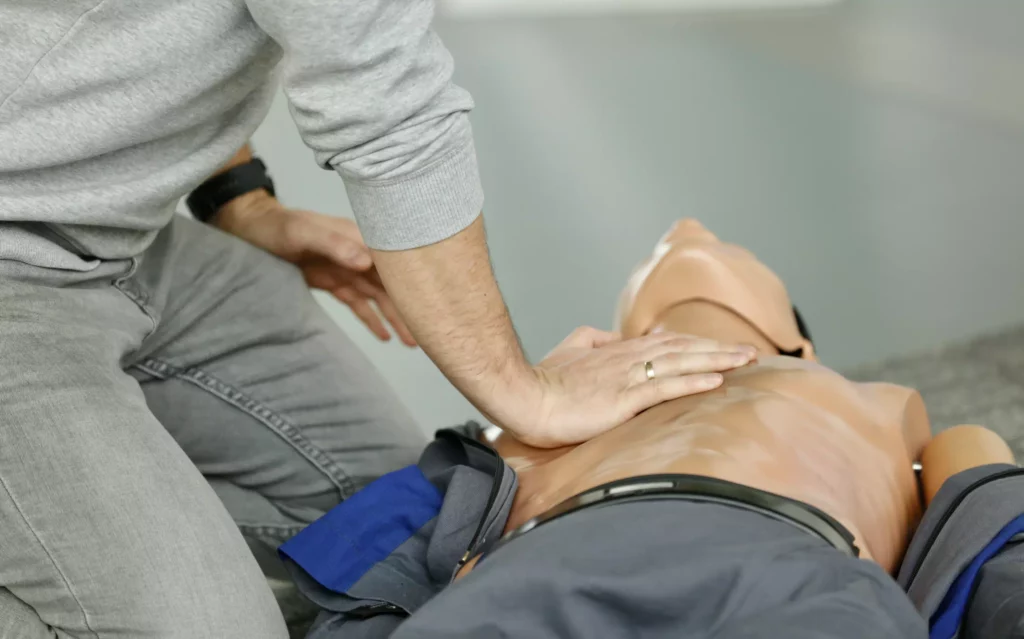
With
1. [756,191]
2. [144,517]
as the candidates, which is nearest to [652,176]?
[756,191]

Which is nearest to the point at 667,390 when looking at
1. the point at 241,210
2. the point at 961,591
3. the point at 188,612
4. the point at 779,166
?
the point at 961,591

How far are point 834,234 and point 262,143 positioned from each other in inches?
48.9

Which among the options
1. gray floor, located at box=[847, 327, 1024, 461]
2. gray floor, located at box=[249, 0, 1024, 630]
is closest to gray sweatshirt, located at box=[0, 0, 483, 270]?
gray floor, located at box=[847, 327, 1024, 461]

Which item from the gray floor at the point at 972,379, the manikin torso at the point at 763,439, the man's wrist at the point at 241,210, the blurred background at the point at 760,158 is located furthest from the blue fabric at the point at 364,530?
the blurred background at the point at 760,158

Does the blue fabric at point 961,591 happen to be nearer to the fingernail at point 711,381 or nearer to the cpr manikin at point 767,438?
the cpr manikin at point 767,438

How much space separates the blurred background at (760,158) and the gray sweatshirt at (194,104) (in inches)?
43.2

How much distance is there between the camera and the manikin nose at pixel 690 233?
1.26 metres

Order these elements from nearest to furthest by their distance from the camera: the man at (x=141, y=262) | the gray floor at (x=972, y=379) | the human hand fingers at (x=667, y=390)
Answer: the man at (x=141, y=262), the human hand fingers at (x=667, y=390), the gray floor at (x=972, y=379)

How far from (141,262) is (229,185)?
0.32 metres

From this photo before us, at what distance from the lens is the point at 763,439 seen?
832mm

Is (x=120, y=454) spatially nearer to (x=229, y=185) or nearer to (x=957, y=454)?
(x=229, y=185)

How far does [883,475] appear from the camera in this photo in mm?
Answer: 928

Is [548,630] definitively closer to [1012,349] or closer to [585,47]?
[1012,349]

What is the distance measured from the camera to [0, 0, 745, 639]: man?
796mm
